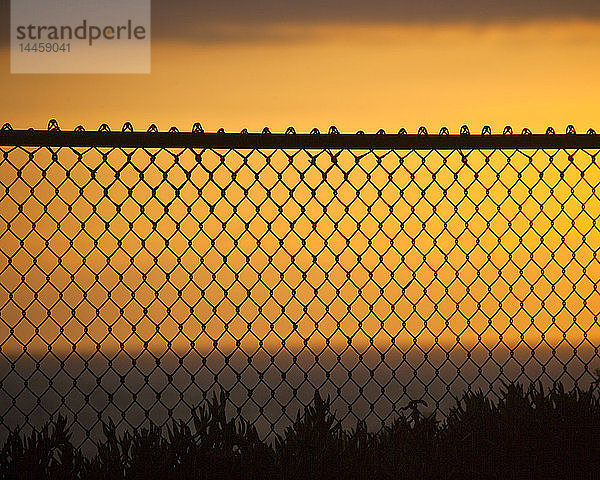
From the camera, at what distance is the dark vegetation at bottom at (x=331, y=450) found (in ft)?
10.3

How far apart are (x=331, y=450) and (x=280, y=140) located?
132 centimetres

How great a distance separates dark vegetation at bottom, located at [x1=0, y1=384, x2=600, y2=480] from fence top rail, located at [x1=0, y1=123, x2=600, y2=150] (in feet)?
3.68

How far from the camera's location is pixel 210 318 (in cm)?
341

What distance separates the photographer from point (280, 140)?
10.8 feet

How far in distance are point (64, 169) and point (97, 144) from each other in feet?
0.56

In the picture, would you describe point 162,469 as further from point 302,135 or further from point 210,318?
point 302,135

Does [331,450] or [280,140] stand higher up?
[280,140]

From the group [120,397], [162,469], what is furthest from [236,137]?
[120,397]

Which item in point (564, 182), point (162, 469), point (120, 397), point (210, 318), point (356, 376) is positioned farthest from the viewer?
point (356, 376)

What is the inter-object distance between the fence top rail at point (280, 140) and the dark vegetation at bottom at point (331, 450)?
44.1 inches

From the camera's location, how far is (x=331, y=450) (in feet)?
10.4

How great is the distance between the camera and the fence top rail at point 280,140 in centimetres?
320

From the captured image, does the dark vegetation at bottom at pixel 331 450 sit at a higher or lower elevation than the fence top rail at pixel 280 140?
lower

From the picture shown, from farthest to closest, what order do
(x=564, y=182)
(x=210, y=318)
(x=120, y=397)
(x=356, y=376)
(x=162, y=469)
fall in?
(x=356, y=376) < (x=120, y=397) < (x=564, y=182) < (x=210, y=318) < (x=162, y=469)
